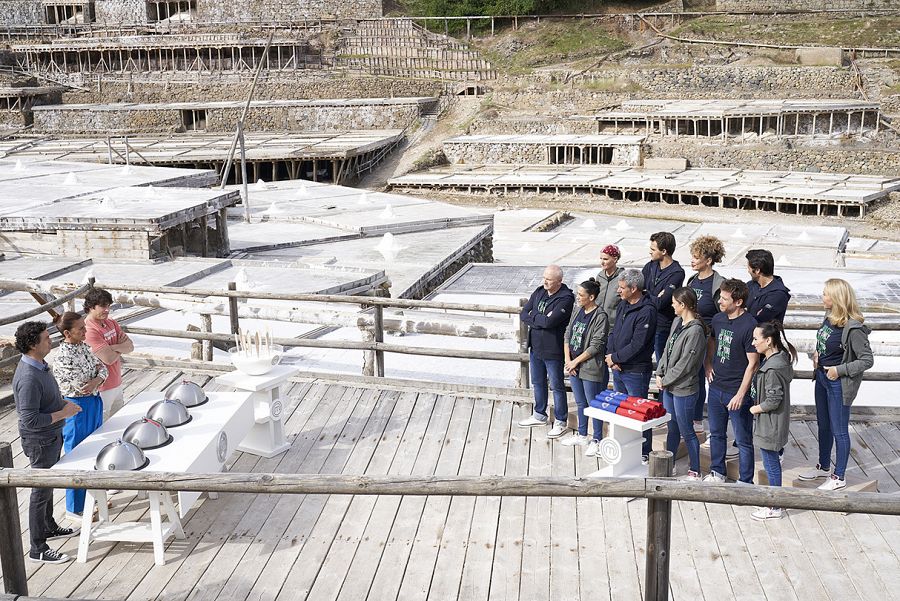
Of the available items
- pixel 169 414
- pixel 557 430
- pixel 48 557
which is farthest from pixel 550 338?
pixel 48 557

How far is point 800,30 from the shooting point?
54688 millimetres

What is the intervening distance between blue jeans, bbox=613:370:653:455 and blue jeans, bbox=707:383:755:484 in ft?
1.78

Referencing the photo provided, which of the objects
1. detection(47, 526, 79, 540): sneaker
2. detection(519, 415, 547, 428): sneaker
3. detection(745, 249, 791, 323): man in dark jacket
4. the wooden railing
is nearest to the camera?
the wooden railing

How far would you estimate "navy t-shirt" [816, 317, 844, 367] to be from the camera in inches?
250

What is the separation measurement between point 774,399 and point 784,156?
36949 mm

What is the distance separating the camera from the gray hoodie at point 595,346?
7.07 metres

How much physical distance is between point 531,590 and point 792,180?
35.3 metres

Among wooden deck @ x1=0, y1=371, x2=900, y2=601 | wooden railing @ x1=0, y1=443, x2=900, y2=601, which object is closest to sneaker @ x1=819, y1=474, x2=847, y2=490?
wooden deck @ x1=0, y1=371, x2=900, y2=601

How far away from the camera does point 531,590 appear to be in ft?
17.2

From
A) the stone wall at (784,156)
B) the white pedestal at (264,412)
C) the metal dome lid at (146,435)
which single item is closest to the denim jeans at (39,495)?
the metal dome lid at (146,435)

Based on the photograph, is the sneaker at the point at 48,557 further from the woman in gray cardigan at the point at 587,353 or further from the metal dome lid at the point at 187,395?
the woman in gray cardigan at the point at 587,353

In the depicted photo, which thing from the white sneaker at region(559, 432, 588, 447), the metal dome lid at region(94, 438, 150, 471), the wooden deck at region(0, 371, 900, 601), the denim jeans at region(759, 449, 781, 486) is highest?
the metal dome lid at region(94, 438, 150, 471)

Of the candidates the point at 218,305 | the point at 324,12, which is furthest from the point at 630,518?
the point at 324,12

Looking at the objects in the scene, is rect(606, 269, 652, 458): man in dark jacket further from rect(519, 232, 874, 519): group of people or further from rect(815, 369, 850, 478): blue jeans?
rect(815, 369, 850, 478): blue jeans
